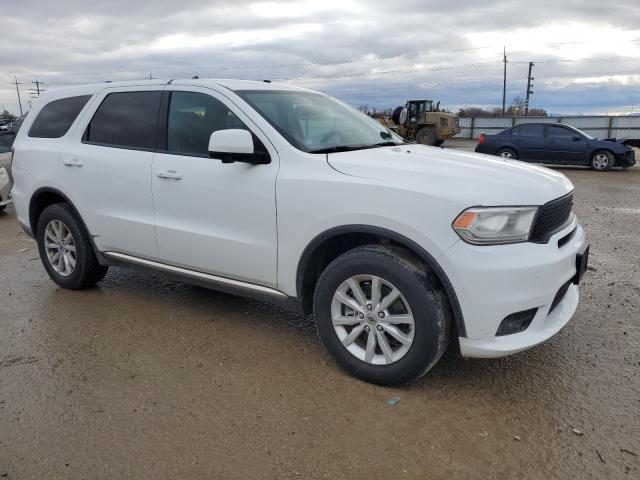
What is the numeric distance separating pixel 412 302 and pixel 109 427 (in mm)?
1756

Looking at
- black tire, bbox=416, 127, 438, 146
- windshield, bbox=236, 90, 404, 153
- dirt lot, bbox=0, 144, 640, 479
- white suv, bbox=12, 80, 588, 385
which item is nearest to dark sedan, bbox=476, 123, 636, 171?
black tire, bbox=416, 127, 438, 146

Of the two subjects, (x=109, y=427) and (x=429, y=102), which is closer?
(x=109, y=427)

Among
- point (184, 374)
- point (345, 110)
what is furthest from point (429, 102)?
point (184, 374)

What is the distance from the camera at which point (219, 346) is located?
3.92 m

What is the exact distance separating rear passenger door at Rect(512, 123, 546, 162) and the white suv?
13.1m

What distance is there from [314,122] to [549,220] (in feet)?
5.81

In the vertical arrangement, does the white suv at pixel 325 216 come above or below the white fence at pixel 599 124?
above

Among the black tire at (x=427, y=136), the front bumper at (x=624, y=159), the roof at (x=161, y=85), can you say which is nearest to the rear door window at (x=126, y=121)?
the roof at (x=161, y=85)

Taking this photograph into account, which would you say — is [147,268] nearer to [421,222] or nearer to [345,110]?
[345,110]

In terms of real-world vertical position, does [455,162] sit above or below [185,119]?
below

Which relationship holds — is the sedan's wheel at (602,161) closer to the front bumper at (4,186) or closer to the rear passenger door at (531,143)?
the rear passenger door at (531,143)

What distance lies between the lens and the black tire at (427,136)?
27.2 metres

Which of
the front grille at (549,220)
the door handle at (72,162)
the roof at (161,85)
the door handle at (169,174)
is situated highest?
the roof at (161,85)

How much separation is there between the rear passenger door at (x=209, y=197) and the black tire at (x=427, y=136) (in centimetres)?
2422
